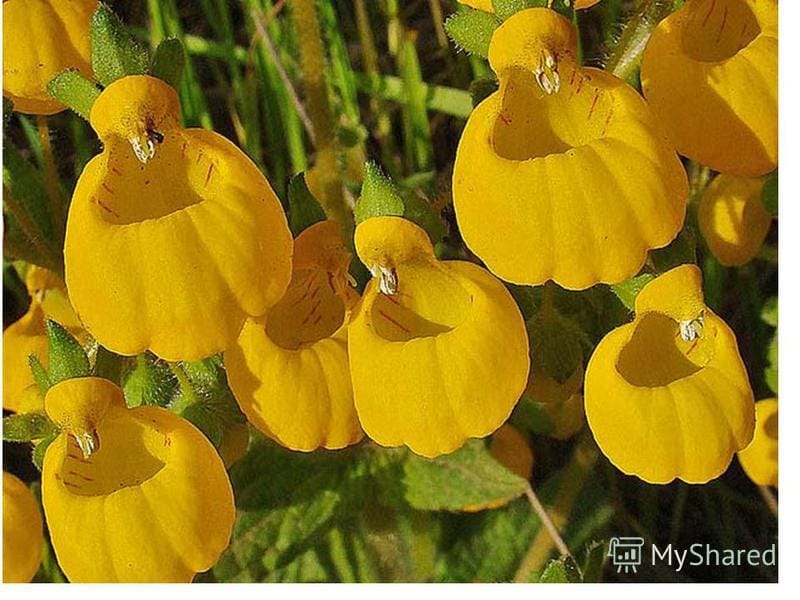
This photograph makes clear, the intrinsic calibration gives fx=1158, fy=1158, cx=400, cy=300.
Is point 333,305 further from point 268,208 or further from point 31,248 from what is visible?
point 31,248

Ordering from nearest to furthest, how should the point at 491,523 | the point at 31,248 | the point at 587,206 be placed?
the point at 587,206 → the point at 31,248 → the point at 491,523

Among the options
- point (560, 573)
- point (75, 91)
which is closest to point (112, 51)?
point (75, 91)

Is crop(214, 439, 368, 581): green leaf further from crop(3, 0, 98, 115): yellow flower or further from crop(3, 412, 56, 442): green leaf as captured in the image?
crop(3, 0, 98, 115): yellow flower

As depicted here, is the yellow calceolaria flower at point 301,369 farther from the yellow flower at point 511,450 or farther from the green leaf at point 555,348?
the yellow flower at point 511,450

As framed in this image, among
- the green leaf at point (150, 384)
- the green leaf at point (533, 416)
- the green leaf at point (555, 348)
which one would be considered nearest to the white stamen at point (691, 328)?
the green leaf at point (555, 348)

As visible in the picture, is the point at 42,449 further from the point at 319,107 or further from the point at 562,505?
the point at 562,505

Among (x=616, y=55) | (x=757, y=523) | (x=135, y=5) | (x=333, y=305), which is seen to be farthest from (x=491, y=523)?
(x=135, y=5)

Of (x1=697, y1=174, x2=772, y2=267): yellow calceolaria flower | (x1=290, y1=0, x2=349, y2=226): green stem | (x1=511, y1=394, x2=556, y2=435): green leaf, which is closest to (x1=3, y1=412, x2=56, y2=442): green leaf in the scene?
(x1=290, y1=0, x2=349, y2=226): green stem
